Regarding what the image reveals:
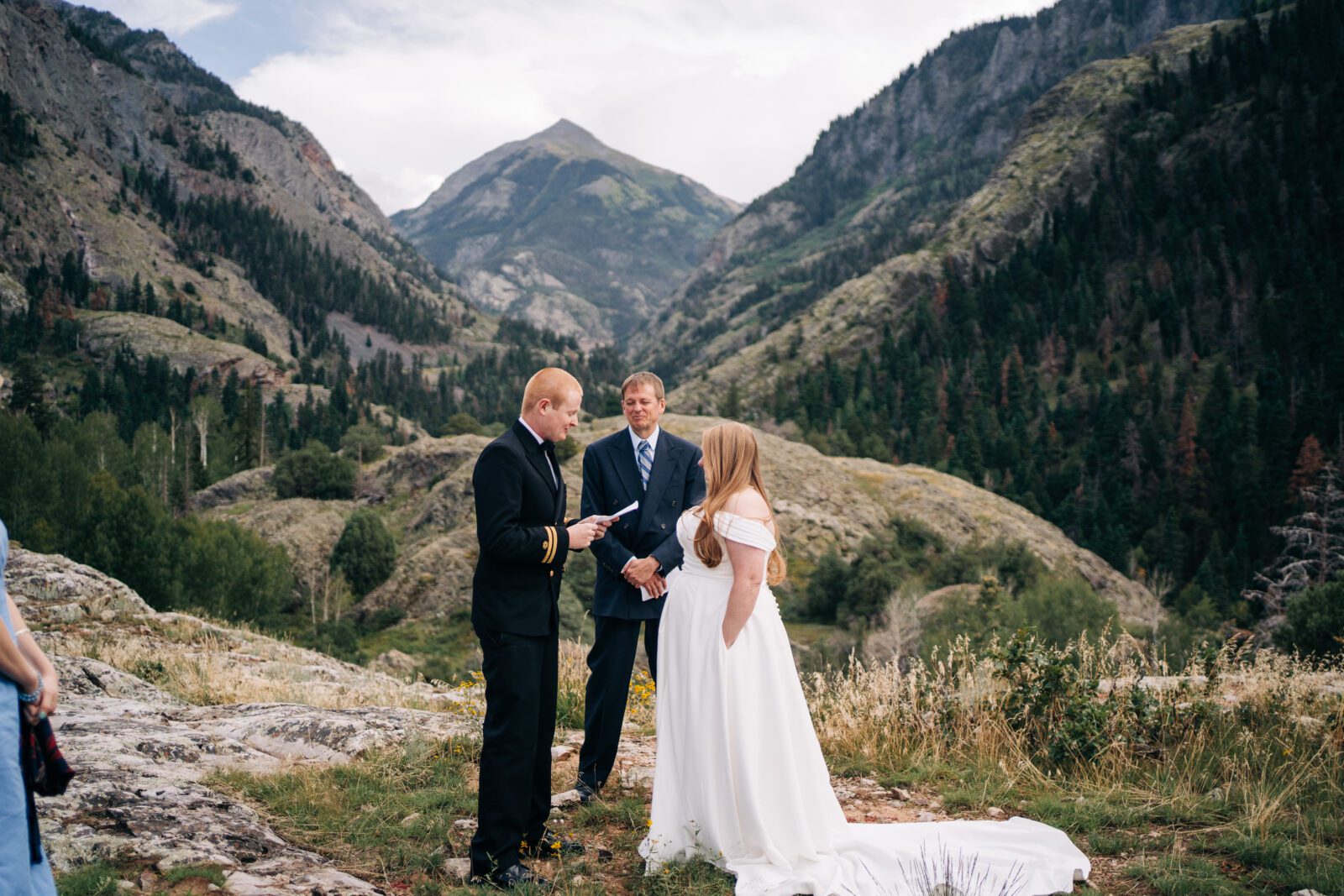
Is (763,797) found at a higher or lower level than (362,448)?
lower

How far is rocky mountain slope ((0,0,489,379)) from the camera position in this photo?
134375 millimetres

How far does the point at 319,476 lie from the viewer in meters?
56.2

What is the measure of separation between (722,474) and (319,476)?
186 feet

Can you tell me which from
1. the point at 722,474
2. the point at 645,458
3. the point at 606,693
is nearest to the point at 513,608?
the point at 722,474

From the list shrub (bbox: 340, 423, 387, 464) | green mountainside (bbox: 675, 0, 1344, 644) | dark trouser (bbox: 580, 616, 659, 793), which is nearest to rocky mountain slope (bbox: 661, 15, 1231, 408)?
green mountainside (bbox: 675, 0, 1344, 644)

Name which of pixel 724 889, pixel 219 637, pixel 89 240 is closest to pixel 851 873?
pixel 724 889

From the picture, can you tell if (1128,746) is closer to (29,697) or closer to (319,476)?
(29,697)

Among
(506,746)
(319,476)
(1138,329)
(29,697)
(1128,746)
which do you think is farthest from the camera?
(1138,329)

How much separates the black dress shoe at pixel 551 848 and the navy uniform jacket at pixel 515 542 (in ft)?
4.54

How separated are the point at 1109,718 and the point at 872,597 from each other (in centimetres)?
3187

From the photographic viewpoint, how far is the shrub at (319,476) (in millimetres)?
56031

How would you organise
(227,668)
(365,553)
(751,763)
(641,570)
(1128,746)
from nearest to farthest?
(751,763) → (641,570) → (1128,746) → (227,668) → (365,553)

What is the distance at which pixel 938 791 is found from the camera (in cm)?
647

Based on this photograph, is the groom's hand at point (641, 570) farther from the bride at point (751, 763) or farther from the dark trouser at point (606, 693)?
the bride at point (751, 763)
